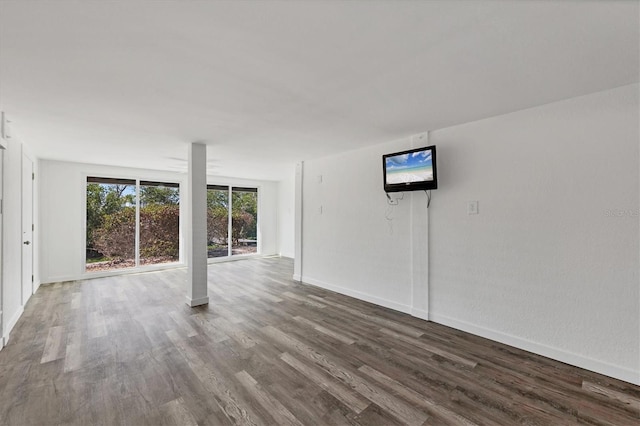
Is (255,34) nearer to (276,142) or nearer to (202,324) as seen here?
(276,142)

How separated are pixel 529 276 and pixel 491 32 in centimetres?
227

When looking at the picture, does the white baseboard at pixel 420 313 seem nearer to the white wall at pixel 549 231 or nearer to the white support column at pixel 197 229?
the white wall at pixel 549 231

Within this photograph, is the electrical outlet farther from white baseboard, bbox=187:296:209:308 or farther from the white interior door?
the white interior door

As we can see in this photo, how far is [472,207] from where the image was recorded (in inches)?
125

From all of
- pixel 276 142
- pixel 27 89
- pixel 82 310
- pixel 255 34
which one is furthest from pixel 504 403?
pixel 82 310

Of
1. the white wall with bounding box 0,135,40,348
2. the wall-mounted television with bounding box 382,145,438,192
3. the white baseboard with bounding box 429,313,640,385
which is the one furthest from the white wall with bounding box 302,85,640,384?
the white wall with bounding box 0,135,40,348

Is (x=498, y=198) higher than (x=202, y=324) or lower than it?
higher

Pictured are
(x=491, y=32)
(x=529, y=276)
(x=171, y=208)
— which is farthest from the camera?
(x=171, y=208)

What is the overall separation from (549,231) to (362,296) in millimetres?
2550

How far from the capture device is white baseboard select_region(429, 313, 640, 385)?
2295mm

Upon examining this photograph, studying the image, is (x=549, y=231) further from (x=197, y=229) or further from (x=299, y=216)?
(x=197, y=229)

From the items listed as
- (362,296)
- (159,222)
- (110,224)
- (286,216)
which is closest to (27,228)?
(110,224)

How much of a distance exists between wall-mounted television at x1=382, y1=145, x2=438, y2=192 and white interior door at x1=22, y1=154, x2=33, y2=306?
198 inches

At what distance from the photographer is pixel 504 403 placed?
202cm
